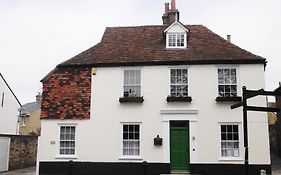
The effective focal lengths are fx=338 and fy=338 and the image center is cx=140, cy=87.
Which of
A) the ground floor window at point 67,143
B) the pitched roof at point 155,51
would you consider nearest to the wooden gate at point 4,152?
the ground floor window at point 67,143

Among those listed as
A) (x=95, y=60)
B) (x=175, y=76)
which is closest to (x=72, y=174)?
(x=95, y=60)

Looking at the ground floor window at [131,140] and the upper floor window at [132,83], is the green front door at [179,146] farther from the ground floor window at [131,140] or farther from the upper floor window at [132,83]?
the upper floor window at [132,83]

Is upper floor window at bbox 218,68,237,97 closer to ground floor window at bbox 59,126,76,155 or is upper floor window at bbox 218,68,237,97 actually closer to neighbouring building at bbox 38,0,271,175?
neighbouring building at bbox 38,0,271,175

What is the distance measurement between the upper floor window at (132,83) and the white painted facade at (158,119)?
25 cm

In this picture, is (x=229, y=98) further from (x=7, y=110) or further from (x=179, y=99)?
(x=7, y=110)

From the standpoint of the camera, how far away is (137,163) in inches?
701

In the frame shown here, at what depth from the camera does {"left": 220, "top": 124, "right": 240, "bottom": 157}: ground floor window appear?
17609mm

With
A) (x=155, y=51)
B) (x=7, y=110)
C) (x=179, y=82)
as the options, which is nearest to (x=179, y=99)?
(x=179, y=82)

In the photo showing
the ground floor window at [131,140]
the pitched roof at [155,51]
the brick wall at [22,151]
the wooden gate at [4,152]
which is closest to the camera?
the ground floor window at [131,140]

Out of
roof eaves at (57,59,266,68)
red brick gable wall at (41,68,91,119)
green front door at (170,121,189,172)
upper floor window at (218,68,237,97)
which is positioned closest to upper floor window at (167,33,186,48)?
roof eaves at (57,59,266,68)

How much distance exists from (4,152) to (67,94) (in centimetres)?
694

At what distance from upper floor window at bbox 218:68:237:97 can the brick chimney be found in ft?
17.8

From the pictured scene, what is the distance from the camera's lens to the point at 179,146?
707 inches

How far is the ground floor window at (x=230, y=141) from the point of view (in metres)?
17.6
